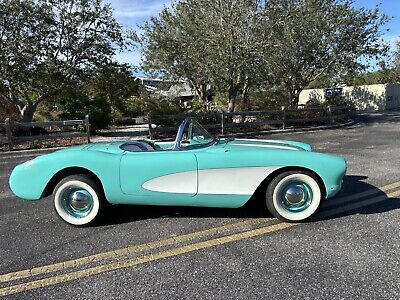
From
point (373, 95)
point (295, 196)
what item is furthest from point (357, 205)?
point (373, 95)

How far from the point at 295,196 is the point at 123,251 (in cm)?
194

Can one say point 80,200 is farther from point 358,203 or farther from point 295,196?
point 358,203

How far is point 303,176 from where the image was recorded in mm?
3662

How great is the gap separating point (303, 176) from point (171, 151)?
1.52 meters

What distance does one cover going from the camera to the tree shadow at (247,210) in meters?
3.94

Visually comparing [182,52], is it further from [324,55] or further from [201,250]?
[201,250]

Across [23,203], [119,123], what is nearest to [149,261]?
[23,203]

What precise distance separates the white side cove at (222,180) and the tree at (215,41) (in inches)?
382

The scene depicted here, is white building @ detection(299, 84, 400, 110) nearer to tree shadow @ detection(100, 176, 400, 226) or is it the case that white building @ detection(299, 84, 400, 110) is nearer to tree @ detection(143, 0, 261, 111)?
tree @ detection(143, 0, 261, 111)

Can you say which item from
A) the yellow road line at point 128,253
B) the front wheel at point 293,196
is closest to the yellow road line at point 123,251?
the yellow road line at point 128,253

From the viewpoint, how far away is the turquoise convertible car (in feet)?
11.9

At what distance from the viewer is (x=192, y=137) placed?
3.91 meters

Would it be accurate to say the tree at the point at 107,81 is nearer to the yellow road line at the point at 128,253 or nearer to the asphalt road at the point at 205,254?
the asphalt road at the point at 205,254

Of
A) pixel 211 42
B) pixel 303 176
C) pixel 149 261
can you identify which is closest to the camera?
pixel 149 261
